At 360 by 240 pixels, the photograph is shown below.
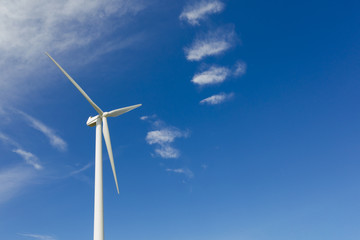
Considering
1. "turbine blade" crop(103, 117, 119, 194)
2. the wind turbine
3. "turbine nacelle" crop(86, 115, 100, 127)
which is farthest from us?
"turbine nacelle" crop(86, 115, 100, 127)

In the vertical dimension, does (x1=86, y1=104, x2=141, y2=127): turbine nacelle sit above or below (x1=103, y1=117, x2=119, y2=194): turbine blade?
above

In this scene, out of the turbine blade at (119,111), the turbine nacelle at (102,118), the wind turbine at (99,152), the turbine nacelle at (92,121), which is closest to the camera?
the wind turbine at (99,152)

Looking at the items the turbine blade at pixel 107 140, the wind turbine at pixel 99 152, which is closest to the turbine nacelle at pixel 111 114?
the wind turbine at pixel 99 152

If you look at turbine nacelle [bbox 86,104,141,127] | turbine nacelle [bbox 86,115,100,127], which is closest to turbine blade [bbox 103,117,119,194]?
turbine nacelle [bbox 86,104,141,127]

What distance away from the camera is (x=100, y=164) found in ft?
113

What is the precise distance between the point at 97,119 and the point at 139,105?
21.0 feet

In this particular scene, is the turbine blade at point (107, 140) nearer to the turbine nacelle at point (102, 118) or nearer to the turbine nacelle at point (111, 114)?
the turbine nacelle at point (102, 118)

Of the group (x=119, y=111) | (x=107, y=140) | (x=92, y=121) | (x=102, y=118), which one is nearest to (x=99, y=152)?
(x=107, y=140)

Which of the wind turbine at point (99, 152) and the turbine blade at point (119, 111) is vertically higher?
the turbine blade at point (119, 111)

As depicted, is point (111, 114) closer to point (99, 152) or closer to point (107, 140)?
point (107, 140)

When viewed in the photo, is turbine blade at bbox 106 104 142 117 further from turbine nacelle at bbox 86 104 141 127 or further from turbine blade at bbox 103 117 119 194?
turbine blade at bbox 103 117 119 194

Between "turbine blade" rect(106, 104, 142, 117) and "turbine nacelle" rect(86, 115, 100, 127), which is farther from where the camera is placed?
"turbine blade" rect(106, 104, 142, 117)

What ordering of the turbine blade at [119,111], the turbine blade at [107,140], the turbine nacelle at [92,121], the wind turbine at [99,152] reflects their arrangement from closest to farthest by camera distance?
1. the wind turbine at [99,152]
2. the turbine blade at [107,140]
3. the turbine nacelle at [92,121]
4. the turbine blade at [119,111]

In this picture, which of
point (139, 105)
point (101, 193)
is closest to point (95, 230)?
point (101, 193)
